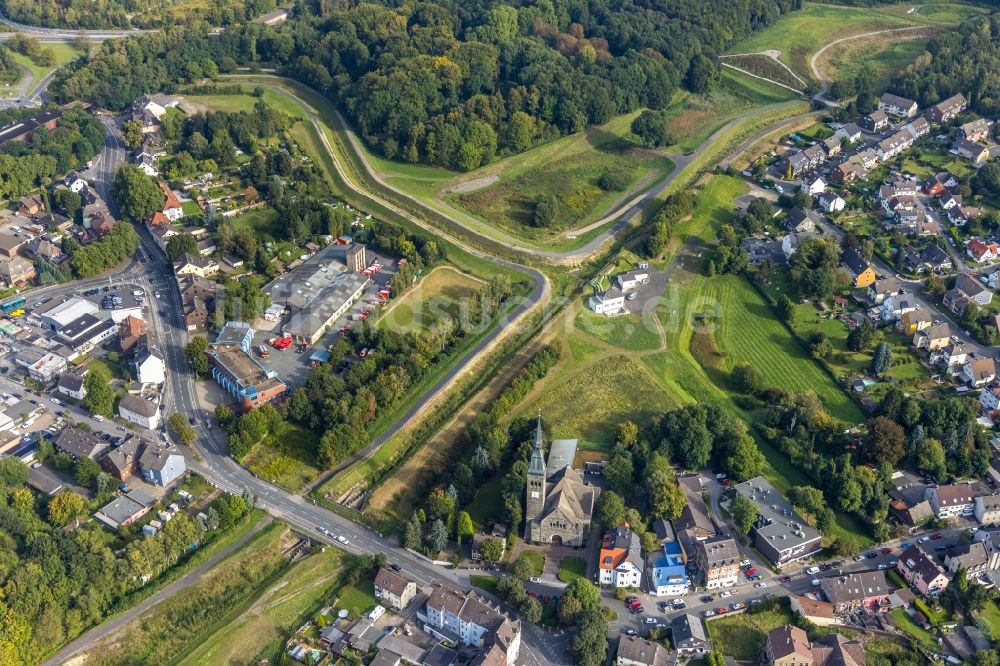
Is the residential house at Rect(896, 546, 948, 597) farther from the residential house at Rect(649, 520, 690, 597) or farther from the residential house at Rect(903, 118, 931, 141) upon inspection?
the residential house at Rect(903, 118, 931, 141)

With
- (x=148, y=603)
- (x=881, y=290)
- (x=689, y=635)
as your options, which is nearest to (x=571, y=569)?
(x=689, y=635)

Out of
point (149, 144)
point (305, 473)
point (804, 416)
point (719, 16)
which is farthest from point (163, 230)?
point (719, 16)

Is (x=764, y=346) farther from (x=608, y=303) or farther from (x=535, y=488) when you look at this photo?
(x=535, y=488)

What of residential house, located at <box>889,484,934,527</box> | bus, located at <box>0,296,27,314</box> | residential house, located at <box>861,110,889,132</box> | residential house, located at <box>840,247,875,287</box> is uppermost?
residential house, located at <box>861,110,889,132</box>

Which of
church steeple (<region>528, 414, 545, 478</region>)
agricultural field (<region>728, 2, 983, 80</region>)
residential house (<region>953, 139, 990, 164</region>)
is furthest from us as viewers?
agricultural field (<region>728, 2, 983, 80</region>)

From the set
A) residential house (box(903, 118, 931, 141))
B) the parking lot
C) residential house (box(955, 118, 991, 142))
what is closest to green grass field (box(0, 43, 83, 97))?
the parking lot
